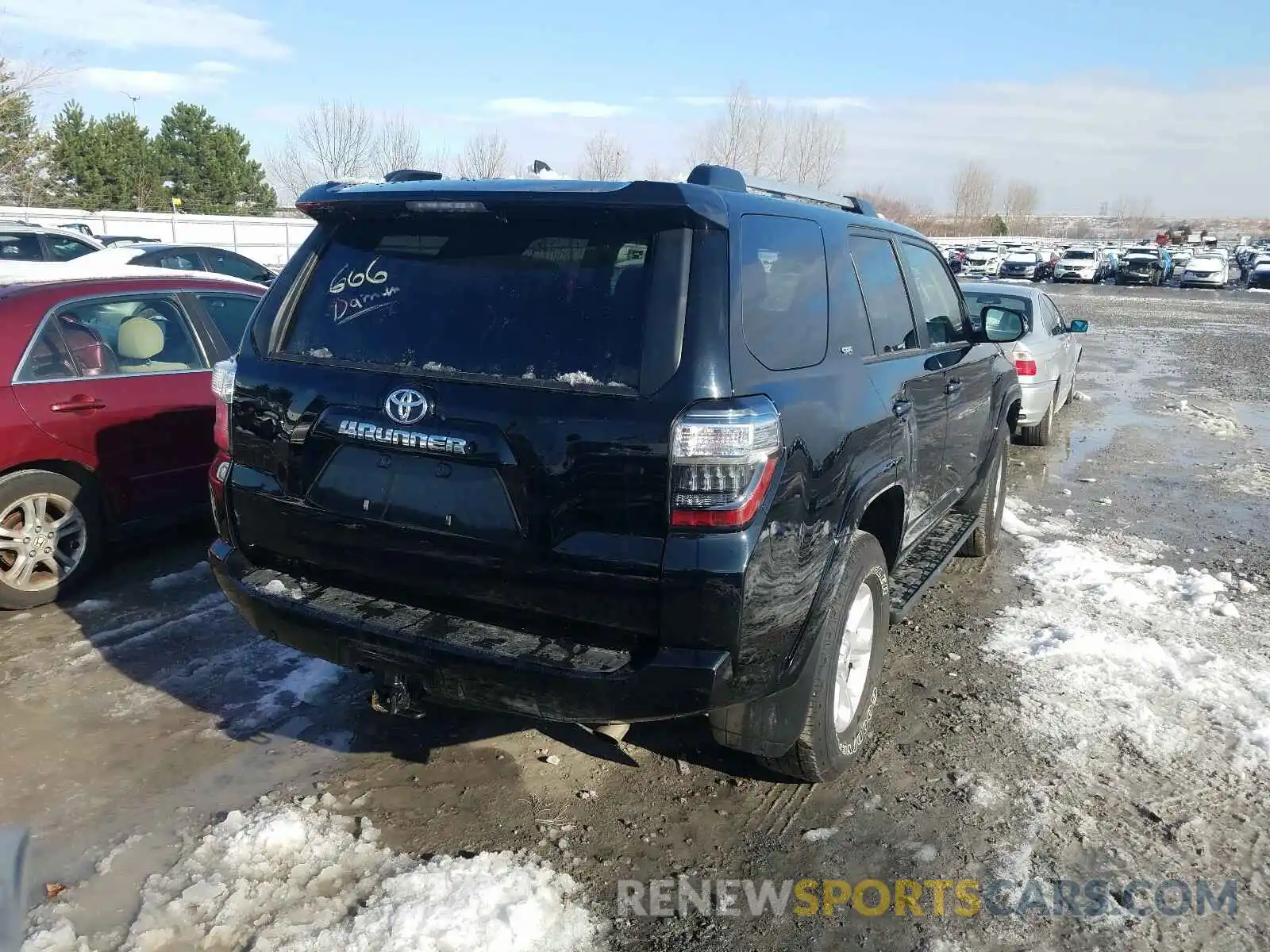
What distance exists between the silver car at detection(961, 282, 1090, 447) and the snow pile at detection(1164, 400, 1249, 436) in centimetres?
172

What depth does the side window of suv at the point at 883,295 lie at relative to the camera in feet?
12.6

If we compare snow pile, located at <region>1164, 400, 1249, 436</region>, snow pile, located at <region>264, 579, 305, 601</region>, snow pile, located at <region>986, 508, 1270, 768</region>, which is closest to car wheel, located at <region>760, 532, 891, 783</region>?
snow pile, located at <region>986, 508, 1270, 768</region>

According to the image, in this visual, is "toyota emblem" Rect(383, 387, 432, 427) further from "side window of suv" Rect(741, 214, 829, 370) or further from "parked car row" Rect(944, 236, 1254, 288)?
"parked car row" Rect(944, 236, 1254, 288)

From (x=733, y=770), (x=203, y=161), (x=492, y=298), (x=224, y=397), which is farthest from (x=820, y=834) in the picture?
(x=203, y=161)

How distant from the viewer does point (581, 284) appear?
2.86 meters

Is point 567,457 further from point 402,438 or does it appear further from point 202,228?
point 202,228

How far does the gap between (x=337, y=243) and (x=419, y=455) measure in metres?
0.93

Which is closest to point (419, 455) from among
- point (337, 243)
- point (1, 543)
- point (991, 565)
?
point (337, 243)

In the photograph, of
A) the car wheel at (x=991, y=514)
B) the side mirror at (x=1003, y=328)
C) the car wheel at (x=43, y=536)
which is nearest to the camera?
the car wheel at (x=43, y=536)

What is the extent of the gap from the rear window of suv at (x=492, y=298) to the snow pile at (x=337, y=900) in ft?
4.98

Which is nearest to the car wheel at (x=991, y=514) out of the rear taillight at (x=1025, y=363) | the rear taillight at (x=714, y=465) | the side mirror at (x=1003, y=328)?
the side mirror at (x=1003, y=328)

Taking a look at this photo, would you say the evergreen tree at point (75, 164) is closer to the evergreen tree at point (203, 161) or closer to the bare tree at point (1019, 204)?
the evergreen tree at point (203, 161)

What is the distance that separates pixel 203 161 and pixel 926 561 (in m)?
54.3

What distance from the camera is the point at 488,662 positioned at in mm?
2779
